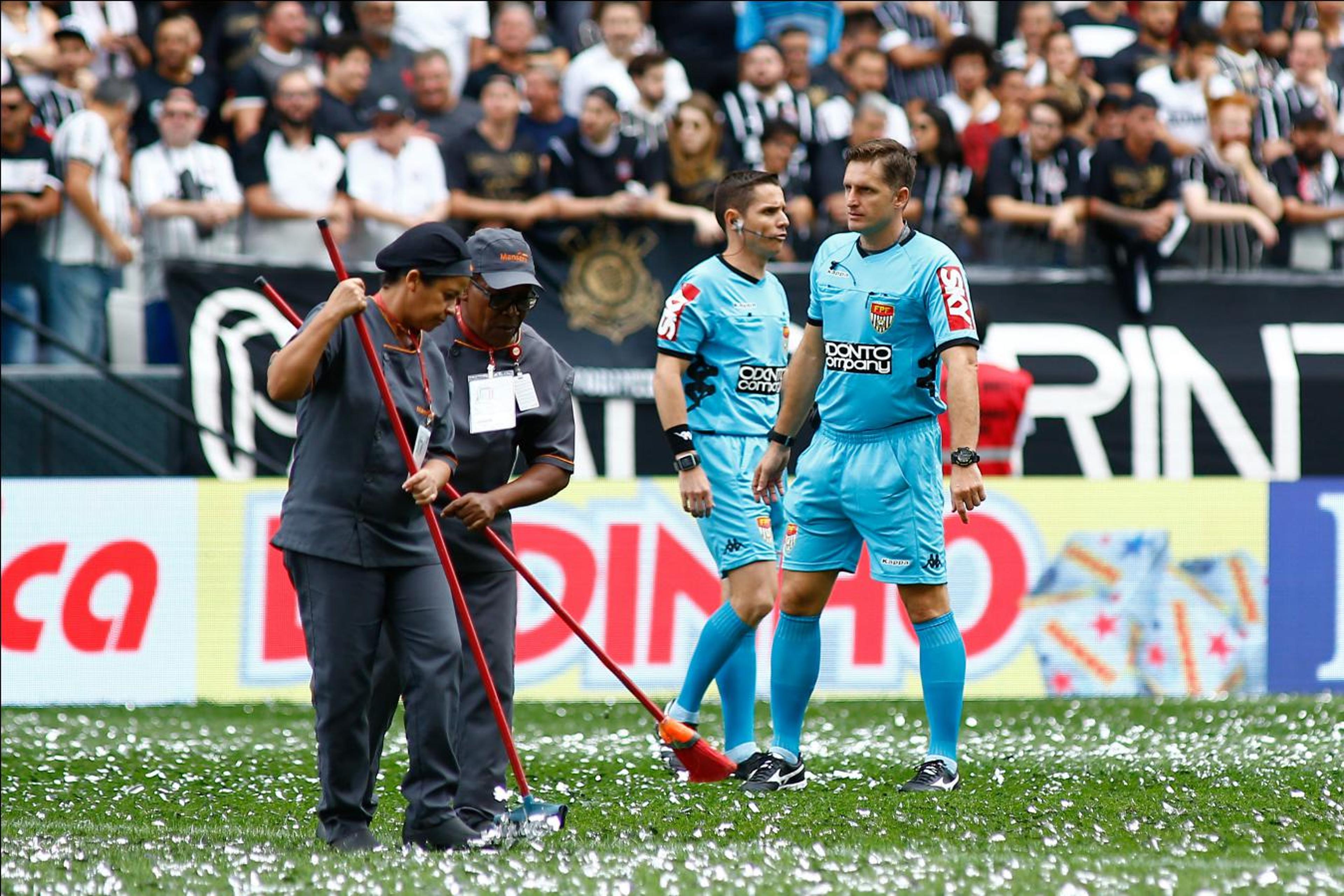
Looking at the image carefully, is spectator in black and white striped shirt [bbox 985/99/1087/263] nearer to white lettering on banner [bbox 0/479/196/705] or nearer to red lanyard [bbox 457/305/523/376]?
white lettering on banner [bbox 0/479/196/705]

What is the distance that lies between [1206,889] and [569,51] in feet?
35.3

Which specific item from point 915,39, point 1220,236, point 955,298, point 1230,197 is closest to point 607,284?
point 915,39

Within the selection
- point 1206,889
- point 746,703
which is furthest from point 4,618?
point 1206,889

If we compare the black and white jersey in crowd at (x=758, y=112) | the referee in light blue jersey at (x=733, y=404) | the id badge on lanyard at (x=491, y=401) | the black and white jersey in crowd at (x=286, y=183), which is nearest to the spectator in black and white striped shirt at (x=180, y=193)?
the black and white jersey in crowd at (x=286, y=183)

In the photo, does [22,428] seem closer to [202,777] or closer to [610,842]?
[202,777]

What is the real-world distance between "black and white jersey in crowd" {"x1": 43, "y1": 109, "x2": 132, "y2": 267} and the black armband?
5.93 m

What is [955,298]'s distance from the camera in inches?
279

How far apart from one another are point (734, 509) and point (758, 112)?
21.6ft

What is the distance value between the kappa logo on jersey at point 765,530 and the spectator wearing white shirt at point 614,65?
667 centimetres

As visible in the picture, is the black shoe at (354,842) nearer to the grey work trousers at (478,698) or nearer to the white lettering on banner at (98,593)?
the grey work trousers at (478,698)

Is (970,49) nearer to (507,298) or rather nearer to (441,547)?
(507,298)

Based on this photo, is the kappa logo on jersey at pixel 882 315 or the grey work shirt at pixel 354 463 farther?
the kappa logo on jersey at pixel 882 315

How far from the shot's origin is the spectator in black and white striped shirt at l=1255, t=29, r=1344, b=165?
15234 millimetres

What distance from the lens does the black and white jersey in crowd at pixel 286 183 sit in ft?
41.6
